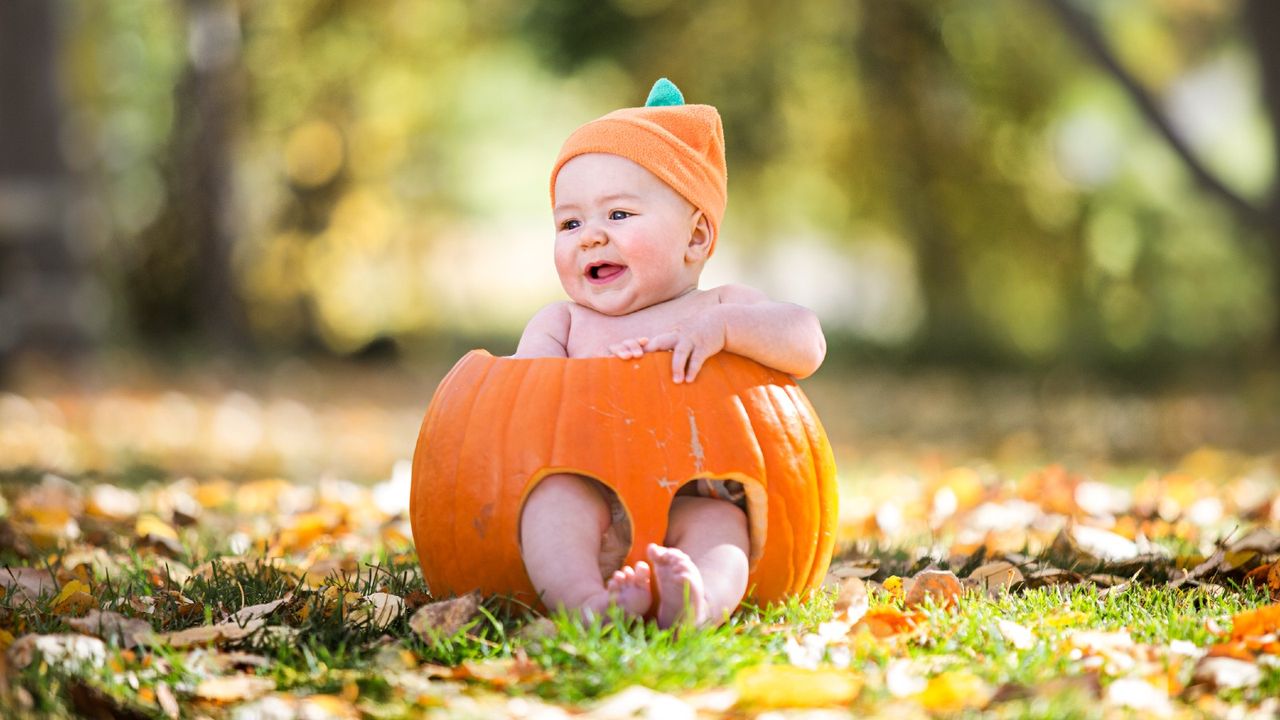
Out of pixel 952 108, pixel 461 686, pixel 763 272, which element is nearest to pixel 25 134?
pixel 952 108

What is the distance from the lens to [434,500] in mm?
2896

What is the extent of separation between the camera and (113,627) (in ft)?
8.65

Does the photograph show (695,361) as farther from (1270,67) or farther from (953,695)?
(1270,67)

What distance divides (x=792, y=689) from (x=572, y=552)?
0.67 m

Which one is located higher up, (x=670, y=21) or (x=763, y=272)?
(x=670, y=21)

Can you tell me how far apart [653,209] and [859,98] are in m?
12.7

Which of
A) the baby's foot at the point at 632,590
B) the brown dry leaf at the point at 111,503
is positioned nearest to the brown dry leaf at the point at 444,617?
the baby's foot at the point at 632,590

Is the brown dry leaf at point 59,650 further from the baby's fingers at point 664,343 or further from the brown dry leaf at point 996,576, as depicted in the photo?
the brown dry leaf at point 996,576

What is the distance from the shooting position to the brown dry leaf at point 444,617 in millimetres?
2598

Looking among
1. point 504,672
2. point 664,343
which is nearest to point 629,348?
point 664,343

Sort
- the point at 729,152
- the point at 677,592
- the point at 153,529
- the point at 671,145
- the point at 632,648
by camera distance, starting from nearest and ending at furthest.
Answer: the point at 632,648, the point at 677,592, the point at 671,145, the point at 153,529, the point at 729,152

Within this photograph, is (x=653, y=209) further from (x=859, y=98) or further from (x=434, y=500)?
(x=859, y=98)

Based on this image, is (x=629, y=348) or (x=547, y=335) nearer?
(x=629, y=348)

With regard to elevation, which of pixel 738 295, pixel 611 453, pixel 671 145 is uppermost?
pixel 671 145
